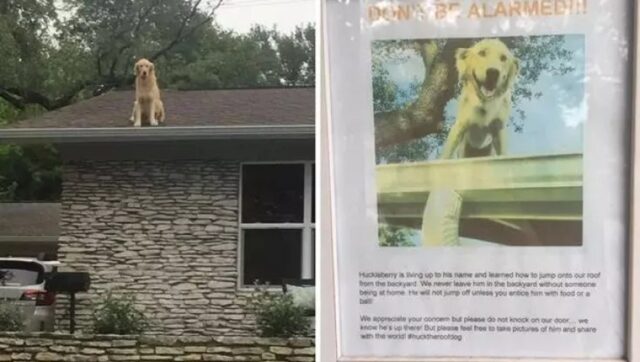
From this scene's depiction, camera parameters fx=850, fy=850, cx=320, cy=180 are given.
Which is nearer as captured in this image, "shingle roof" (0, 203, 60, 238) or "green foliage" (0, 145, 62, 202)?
"shingle roof" (0, 203, 60, 238)

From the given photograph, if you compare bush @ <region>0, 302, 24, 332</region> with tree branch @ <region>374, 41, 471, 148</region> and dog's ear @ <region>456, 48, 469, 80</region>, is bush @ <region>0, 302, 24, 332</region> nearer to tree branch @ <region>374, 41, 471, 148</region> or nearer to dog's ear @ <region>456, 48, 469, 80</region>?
tree branch @ <region>374, 41, 471, 148</region>

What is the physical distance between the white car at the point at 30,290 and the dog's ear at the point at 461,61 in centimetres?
438

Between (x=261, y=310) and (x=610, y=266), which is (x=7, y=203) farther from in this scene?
(x=610, y=266)

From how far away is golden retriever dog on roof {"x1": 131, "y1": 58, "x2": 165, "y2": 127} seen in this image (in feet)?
19.8

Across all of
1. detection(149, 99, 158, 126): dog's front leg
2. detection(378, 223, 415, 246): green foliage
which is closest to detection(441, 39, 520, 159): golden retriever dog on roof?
detection(378, 223, 415, 246): green foliage

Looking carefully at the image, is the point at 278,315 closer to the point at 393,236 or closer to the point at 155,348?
the point at 155,348

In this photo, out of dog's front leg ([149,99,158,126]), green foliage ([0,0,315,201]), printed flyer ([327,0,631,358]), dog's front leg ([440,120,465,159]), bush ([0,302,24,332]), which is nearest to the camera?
printed flyer ([327,0,631,358])

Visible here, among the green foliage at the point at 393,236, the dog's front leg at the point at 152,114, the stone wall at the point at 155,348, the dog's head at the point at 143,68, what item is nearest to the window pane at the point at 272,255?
the stone wall at the point at 155,348

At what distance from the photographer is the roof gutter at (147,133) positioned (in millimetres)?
6160

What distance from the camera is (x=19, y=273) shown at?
6172 millimetres

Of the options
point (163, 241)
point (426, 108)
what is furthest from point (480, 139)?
point (163, 241)

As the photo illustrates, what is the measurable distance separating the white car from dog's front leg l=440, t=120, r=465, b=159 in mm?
4297

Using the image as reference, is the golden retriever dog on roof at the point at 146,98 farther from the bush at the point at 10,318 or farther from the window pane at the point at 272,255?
the bush at the point at 10,318

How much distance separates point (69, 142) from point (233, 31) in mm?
1541
